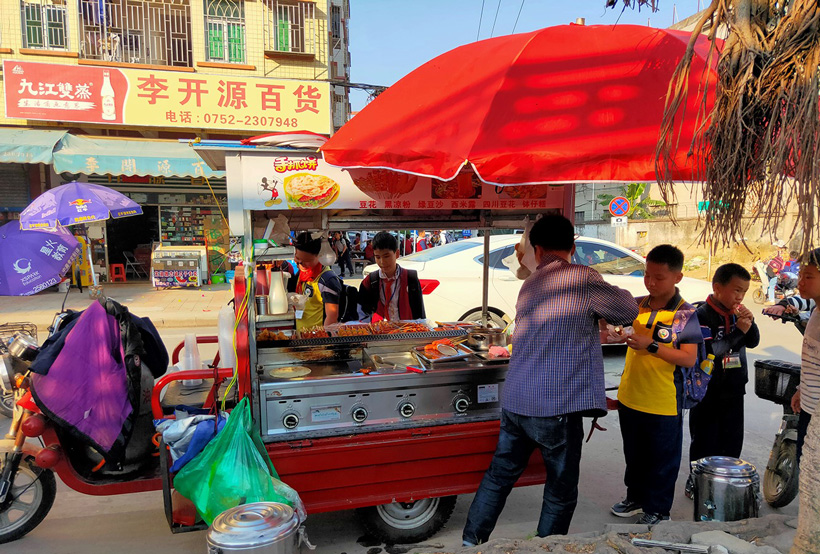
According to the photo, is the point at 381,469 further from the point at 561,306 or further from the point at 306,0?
the point at 306,0

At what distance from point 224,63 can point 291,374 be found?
39.5ft

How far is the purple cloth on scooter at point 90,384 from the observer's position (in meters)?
2.67

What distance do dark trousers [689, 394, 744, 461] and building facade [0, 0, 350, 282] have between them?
1075 centimetres

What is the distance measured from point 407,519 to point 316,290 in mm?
2107

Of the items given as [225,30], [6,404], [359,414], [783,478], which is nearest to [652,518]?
[783,478]

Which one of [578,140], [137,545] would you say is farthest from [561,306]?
[137,545]

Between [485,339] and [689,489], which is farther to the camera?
[689,489]

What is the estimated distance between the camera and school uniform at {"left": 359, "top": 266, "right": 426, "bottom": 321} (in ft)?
15.9

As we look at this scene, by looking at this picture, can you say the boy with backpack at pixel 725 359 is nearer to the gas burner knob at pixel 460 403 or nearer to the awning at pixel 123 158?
the gas burner knob at pixel 460 403

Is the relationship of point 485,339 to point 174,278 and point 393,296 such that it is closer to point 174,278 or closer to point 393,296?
point 393,296

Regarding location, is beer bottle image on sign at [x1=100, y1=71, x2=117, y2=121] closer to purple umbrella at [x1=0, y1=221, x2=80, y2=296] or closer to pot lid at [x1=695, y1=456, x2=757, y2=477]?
purple umbrella at [x1=0, y1=221, x2=80, y2=296]

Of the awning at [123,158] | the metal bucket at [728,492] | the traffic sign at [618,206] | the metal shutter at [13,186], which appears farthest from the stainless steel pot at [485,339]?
the metal shutter at [13,186]

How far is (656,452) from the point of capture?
3152mm

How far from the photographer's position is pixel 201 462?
8.53 ft
